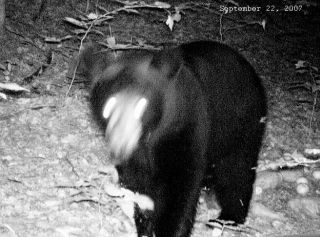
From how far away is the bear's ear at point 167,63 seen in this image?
92.4 inches

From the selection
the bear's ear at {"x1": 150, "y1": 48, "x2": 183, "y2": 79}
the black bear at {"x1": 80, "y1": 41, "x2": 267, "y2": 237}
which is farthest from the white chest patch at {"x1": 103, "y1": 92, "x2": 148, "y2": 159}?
the bear's ear at {"x1": 150, "y1": 48, "x2": 183, "y2": 79}

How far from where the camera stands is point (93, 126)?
3.11 meters

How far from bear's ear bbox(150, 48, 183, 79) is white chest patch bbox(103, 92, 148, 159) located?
0.66ft

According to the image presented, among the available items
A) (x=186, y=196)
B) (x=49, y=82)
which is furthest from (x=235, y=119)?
(x=49, y=82)

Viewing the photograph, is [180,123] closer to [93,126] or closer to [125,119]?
[125,119]

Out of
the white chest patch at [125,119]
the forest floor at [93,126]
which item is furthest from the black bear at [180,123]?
the forest floor at [93,126]

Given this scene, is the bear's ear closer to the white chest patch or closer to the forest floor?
→ the white chest patch

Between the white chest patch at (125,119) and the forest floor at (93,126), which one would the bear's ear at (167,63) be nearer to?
the white chest patch at (125,119)

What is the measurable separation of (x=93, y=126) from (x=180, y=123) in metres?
0.94

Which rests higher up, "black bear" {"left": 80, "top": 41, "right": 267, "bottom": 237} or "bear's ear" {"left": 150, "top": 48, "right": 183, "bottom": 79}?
"bear's ear" {"left": 150, "top": 48, "right": 183, "bottom": 79}

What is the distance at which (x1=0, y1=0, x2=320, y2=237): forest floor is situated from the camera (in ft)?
8.28

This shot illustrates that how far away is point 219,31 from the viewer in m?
4.42

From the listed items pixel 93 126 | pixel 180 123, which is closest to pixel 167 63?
pixel 180 123

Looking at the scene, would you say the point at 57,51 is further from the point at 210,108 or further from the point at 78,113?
the point at 210,108
